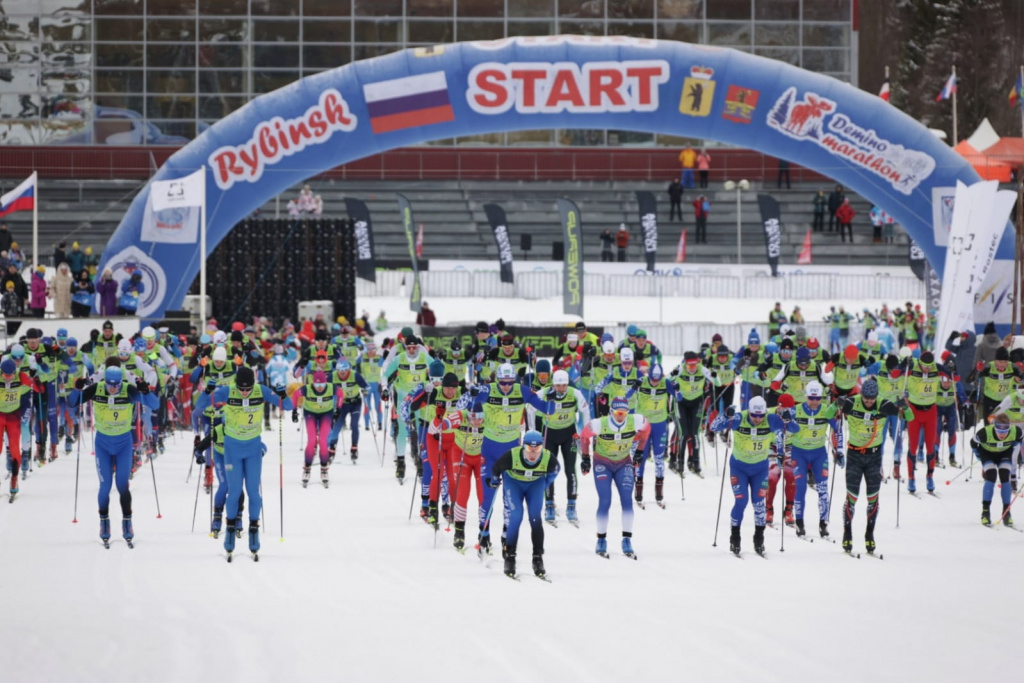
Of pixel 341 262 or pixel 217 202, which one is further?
pixel 341 262

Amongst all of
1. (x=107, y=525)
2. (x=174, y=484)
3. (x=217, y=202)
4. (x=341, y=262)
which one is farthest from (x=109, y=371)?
(x=341, y=262)

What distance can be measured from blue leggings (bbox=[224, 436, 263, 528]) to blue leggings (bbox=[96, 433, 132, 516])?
118 centimetres

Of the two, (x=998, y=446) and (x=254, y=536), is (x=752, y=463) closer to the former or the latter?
(x=998, y=446)

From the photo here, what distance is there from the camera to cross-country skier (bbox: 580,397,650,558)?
14664 millimetres

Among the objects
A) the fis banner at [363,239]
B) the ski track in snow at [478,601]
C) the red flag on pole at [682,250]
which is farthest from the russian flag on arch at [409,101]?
the red flag on pole at [682,250]

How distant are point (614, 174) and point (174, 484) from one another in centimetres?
3270

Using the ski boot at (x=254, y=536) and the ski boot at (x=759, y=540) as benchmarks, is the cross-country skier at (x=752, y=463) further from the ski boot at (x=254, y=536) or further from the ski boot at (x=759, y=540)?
the ski boot at (x=254, y=536)

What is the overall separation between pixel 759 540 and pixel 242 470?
210 inches

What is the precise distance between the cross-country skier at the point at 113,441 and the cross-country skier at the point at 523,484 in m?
3.83

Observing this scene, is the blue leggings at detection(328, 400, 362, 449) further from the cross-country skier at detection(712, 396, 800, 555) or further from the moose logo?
the moose logo

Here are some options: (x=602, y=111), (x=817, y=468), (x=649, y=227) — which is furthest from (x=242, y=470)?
(x=649, y=227)

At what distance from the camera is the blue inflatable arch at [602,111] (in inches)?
1073

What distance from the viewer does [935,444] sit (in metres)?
19.2

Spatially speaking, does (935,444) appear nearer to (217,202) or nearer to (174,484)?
(174,484)
